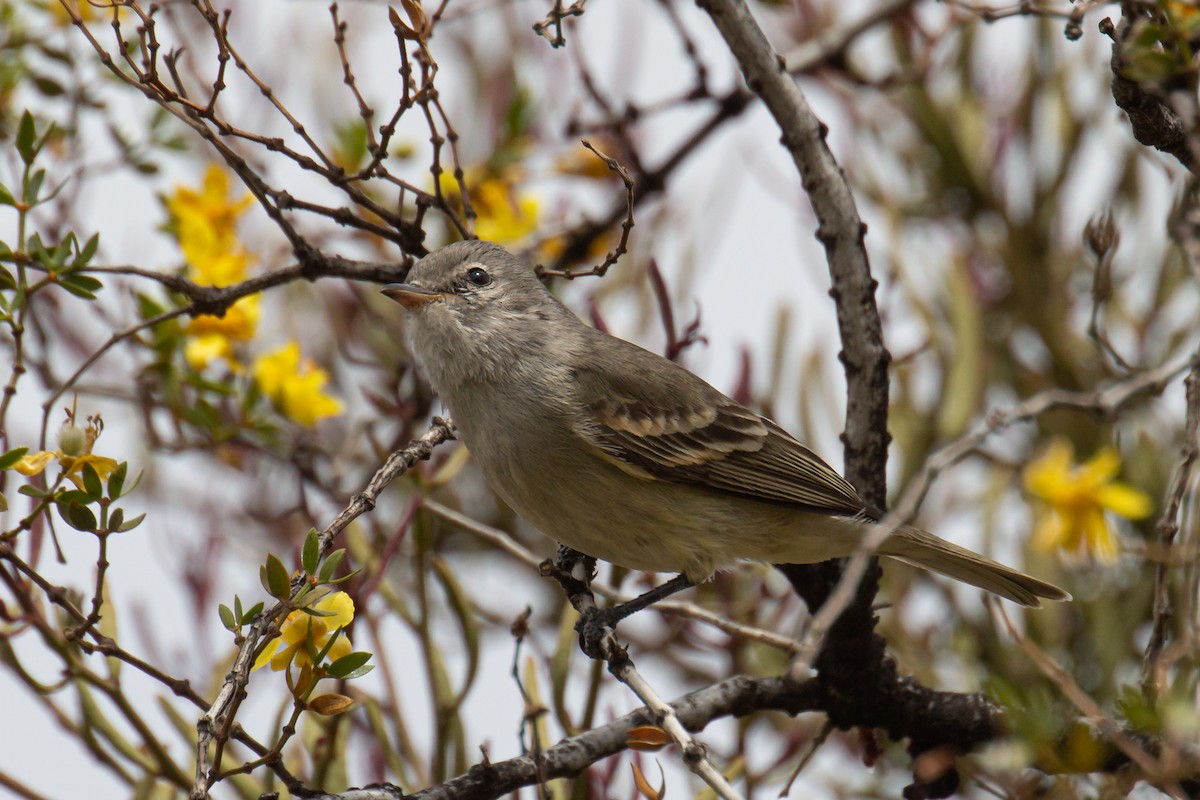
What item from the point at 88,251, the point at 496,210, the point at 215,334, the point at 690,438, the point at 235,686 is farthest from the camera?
the point at 496,210

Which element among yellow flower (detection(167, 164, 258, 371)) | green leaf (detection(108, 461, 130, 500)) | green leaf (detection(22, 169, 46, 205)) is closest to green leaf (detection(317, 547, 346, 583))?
green leaf (detection(108, 461, 130, 500))

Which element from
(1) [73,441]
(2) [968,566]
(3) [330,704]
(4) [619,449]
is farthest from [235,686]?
(2) [968,566]

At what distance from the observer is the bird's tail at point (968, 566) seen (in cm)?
407

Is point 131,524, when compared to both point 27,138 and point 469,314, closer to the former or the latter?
point 27,138

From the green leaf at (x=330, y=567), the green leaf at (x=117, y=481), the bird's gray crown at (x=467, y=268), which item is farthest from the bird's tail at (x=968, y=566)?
the green leaf at (x=117, y=481)

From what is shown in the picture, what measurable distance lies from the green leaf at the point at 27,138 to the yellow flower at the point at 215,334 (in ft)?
2.77

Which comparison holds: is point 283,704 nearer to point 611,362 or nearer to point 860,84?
point 611,362

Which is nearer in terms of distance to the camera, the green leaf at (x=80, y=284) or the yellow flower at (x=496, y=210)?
the green leaf at (x=80, y=284)

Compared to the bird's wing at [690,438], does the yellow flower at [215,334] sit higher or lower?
higher

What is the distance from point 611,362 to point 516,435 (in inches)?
20.7

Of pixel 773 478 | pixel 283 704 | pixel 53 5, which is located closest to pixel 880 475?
pixel 773 478

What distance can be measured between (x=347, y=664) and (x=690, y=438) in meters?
1.92

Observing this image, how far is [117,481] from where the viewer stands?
2.41 metres

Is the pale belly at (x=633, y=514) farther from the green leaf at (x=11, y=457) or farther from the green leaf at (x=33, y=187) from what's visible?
the green leaf at (x=11, y=457)
